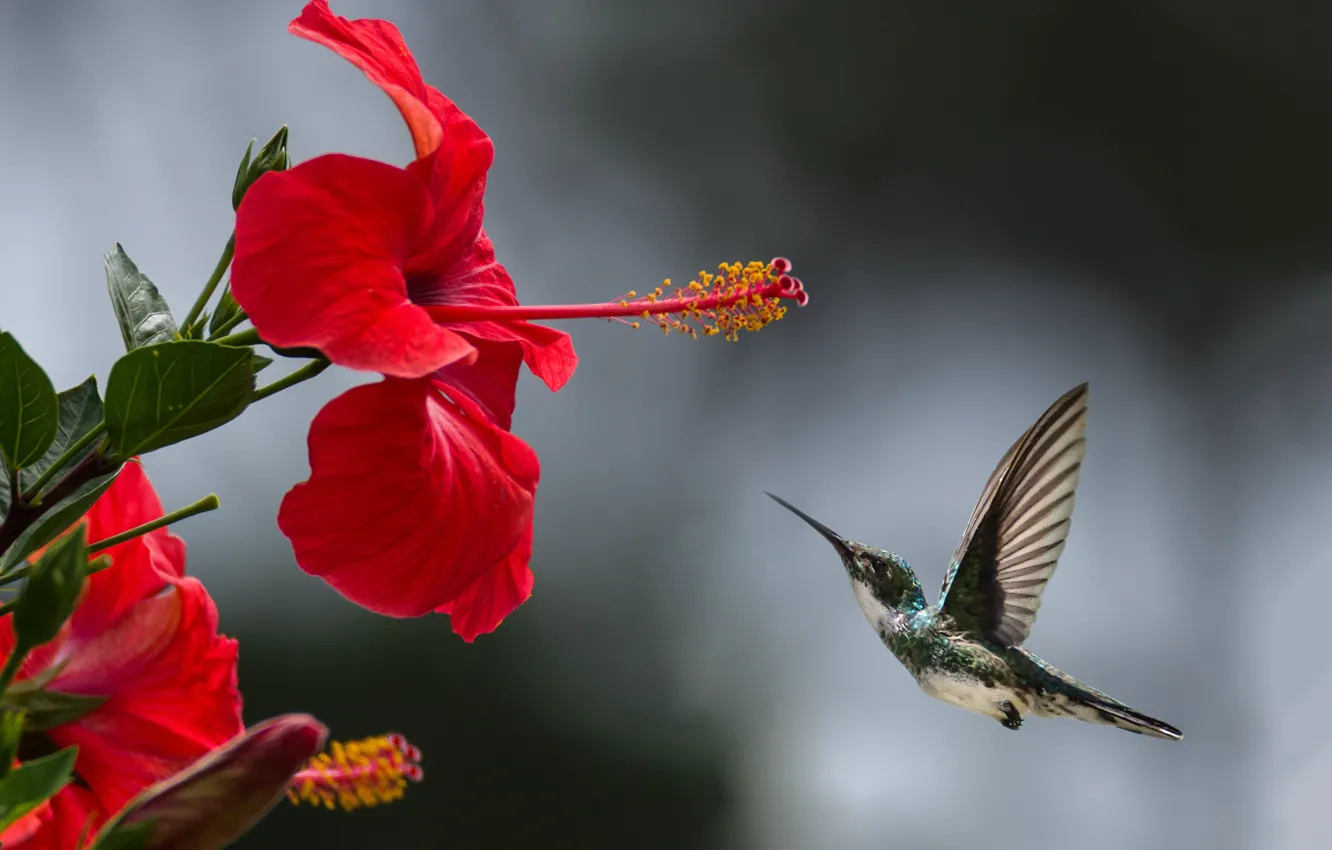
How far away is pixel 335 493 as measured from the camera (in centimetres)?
77

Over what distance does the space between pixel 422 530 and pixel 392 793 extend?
170 mm

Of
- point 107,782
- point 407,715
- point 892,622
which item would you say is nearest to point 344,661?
point 407,715

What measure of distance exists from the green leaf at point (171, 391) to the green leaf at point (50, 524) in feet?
0.12

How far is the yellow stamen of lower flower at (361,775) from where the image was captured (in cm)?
82

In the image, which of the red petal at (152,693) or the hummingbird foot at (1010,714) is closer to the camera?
the red petal at (152,693)

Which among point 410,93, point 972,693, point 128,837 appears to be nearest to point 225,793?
point 128,837

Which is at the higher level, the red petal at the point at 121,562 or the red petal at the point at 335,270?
the red petal at the point at 335,270

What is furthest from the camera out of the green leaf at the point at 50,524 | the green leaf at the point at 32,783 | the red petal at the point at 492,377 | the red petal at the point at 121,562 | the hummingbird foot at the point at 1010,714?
the hummingbird foot at the point at 1010,714

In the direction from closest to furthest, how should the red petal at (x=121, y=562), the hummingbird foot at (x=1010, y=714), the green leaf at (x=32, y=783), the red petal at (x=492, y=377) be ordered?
the green leaf at (x=32, y=783)
the red petal at (x=121, y=562)
the red petal at (x=492, y=377)
the hummingbird foot at (x=1010, y=714)

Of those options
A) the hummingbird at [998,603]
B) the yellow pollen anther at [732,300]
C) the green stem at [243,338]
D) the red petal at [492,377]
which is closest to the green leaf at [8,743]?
the green stem at [243,338]

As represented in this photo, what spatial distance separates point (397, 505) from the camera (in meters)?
0.79

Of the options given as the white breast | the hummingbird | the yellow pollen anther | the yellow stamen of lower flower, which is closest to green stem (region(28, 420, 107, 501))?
the yellow stamen of lower flower

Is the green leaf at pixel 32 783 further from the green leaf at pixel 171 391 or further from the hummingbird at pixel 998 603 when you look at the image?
the hummingbird at pixel 998 603

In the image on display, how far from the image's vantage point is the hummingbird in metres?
1.77
